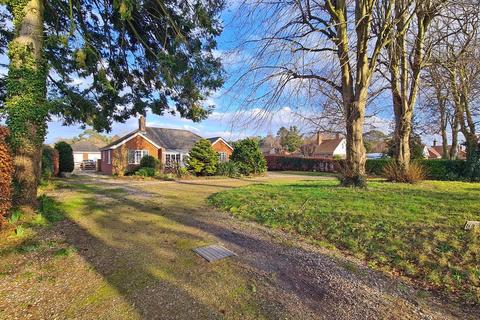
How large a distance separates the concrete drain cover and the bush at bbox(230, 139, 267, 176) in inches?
658

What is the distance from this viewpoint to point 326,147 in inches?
1864

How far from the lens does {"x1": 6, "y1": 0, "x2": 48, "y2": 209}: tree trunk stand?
224 inches

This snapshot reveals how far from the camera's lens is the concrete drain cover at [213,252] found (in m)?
3.97

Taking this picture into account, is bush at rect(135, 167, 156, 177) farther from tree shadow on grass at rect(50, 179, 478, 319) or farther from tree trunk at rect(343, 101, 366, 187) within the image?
tree trunk at rect(343, 101, 366, 187)

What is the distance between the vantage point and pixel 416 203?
615 centimetres

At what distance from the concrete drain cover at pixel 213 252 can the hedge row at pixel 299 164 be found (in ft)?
86.7

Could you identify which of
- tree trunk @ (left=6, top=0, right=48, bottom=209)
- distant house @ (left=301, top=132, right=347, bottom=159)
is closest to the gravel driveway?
tree trunk @ (left=6, top=0, right=48, bottom=209)

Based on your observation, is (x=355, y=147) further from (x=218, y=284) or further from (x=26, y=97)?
(x=26, y=97)

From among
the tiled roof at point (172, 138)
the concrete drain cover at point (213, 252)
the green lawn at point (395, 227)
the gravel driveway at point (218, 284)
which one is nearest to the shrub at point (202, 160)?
the tiled roof at point (172, 138)

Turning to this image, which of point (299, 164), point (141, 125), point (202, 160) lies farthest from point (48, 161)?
point (299, 164)

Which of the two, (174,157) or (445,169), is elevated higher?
(174,157)

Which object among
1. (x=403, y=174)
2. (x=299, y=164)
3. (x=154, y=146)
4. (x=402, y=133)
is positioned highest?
(x=154, y=146)

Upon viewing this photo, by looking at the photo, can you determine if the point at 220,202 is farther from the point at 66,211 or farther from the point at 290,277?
the point at 290,277

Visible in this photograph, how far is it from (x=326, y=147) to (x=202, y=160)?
1311 inches
